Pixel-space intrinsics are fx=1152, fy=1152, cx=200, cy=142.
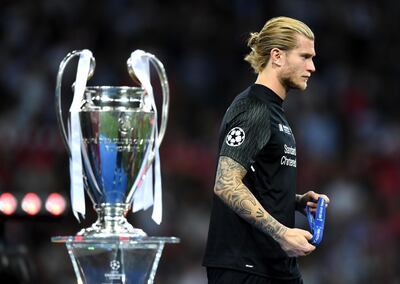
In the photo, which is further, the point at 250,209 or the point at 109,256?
the point at 109,256

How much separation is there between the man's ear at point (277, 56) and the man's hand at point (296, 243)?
644 mm

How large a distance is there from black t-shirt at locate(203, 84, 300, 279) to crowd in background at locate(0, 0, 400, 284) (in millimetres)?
3973

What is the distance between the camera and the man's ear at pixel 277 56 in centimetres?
410

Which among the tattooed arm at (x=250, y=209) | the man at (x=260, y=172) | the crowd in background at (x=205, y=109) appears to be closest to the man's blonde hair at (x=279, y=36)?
the man at (x=260, y=172)

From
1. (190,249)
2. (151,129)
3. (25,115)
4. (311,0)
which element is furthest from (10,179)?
(151,129)

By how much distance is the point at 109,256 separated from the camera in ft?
13.0

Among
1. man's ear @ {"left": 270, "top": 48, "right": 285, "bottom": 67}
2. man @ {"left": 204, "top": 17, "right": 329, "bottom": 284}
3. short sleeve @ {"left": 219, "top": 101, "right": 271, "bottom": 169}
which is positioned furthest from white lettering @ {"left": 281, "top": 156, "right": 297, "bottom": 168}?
man's ear @ {"left": 270, "top": 48, "right": 285, "bottom": 67}

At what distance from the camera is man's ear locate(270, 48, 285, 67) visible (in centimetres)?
410

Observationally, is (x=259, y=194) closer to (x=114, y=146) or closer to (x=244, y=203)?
(x=244, y=203)

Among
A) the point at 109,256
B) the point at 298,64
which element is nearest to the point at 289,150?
the point at 298,64

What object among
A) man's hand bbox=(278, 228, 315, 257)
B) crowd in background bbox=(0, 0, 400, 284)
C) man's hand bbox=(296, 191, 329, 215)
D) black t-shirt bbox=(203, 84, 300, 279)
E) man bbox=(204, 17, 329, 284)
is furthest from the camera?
crowd in background bbox=(0, 0, 400, 284)

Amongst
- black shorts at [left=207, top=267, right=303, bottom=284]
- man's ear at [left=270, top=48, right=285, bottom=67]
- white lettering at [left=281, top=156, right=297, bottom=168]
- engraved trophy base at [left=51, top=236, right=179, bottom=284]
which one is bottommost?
black shorts at [left=207, top=267, right=303, bottom=284]

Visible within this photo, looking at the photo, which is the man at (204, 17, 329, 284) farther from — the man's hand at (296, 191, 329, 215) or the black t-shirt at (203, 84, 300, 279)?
the man's hand at (296, 191, 329, 215)

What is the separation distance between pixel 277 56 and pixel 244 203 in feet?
1.92
